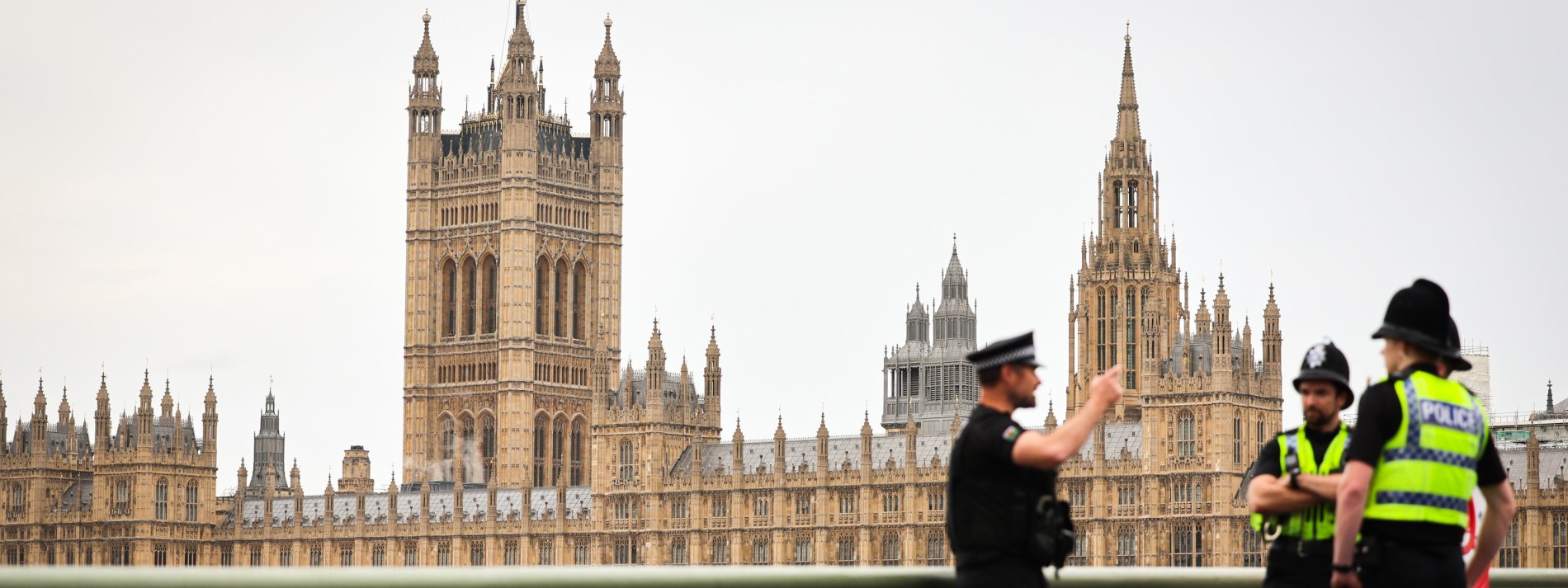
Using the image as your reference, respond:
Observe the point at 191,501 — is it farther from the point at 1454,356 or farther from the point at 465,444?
the point at 1454,356

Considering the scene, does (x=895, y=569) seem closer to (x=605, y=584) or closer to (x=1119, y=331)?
(x=605, y=584)

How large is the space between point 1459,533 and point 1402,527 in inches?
16.5

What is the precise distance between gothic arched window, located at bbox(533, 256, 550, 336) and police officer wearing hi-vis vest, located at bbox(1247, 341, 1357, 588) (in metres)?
118

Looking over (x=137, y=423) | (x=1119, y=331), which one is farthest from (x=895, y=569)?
(x=137, y=423)

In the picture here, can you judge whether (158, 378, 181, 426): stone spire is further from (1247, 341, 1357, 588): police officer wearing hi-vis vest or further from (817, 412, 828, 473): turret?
(1247, 341, 1357, 588): police officer wearing hi-vis vest

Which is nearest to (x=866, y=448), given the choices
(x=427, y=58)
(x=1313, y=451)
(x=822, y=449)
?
(x=822, y=449)

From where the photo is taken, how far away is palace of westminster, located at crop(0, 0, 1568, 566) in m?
91.0

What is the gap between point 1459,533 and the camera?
1236 cm

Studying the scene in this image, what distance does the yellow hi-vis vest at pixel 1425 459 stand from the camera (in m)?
12.0

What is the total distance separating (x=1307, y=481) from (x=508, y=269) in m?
117

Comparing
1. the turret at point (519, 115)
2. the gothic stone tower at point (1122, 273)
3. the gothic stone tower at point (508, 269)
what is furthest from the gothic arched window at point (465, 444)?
the gothic stone tower at point (1122, 273)

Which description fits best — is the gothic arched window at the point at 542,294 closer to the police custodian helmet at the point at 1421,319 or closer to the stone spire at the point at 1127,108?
the stone spire at the point at 1127,108

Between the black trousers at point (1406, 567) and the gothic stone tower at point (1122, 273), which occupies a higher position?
the gothic stone tower at point (1122, 273)

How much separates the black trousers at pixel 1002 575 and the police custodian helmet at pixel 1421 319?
6.62 feet
